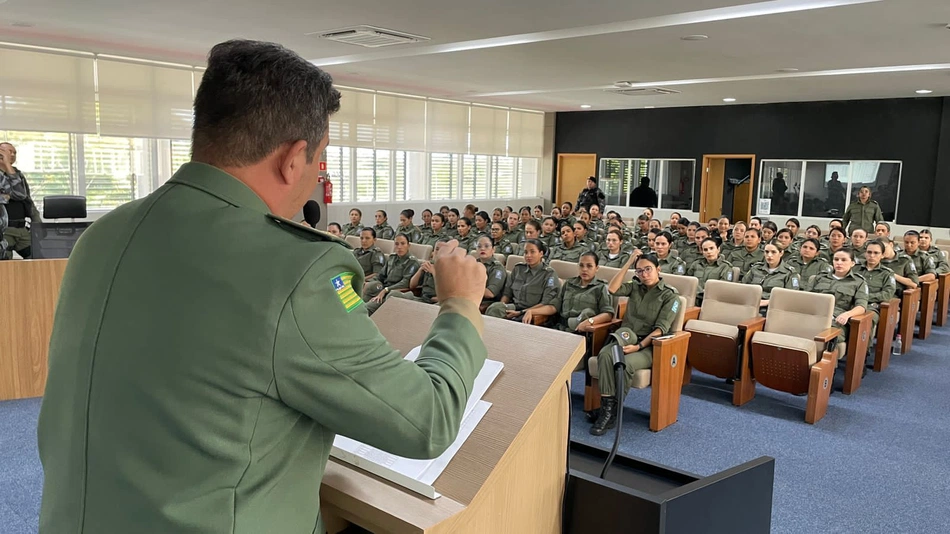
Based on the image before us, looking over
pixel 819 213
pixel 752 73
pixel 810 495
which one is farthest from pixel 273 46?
pixel 819 213

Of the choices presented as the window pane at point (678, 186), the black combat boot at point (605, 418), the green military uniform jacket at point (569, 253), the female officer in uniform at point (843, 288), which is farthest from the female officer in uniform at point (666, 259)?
the window pane at point (678, 186)

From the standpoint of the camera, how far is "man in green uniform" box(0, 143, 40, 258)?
645 cm

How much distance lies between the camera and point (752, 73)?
30.9 ft

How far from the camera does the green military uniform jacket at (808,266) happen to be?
269 inches

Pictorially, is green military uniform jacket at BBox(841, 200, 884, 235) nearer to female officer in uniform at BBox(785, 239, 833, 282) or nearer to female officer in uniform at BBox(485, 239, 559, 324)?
female officer in uniform at BBox(785, 239, 833, 282)

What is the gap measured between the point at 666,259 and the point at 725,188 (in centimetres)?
823

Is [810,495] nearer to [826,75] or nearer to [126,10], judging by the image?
[126,10]

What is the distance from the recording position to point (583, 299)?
5570 millimetres

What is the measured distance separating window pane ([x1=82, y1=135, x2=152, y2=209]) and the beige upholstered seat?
6331mm

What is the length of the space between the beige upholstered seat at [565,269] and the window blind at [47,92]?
6709mm

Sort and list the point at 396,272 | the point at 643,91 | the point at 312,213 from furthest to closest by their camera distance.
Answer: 1. the point at 643,91
2. the point at 312,213
3. the point at 396,272

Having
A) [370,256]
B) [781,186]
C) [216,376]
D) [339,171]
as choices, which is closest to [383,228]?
[339,171]

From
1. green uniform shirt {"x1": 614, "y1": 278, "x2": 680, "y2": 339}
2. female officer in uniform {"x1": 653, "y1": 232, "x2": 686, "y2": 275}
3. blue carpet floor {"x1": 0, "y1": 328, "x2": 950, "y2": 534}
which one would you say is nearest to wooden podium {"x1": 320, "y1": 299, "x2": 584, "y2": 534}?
blue carpet floor {"x1": 0, "y1": 328, "x2": 950, "y2": 534}

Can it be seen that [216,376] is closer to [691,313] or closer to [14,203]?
[691,313]
